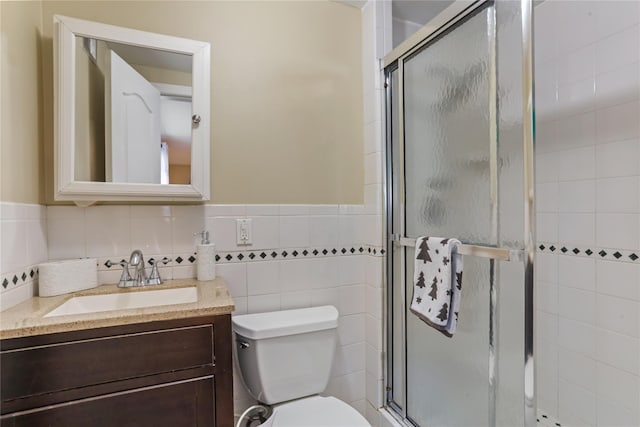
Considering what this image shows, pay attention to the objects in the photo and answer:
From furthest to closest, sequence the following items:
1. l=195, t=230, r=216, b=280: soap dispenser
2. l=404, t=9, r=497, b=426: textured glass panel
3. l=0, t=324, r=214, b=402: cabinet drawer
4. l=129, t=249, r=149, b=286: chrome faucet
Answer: l=195, t=230, r=216, b=280: soap dispenser → l=129, t=249, r=149, b=286: chrome faucet → l=404, t=9, r=497, b=426: textured glass panel → l=0, t=324, r=214, b=402: cabinet drawer

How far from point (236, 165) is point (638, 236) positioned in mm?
1680

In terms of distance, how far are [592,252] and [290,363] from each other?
4.60ft

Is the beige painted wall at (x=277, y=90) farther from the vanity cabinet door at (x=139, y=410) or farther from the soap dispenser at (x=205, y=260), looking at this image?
the vanity cabinet door at (x=139, y=410)

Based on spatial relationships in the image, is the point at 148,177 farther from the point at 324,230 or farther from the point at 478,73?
the point at 478,73

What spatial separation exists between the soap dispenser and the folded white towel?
0.85m

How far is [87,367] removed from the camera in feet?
2.87

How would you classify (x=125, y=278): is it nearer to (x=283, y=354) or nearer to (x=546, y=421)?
(x=283, y=354)

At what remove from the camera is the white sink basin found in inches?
44.5

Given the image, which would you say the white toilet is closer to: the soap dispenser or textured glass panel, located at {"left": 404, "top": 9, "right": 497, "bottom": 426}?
the soap dispenser

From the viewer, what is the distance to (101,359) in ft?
2.91

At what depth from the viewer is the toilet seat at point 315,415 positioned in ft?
3.86


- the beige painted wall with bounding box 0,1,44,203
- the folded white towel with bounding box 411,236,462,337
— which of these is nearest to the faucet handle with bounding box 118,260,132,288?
the beige painted wall with bounding box 0,1,44,203

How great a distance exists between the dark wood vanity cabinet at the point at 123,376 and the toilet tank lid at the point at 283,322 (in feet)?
0.98

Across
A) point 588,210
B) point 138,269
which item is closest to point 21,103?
point 138,269
